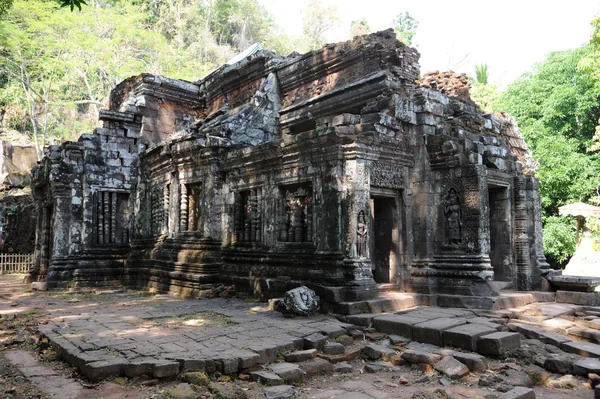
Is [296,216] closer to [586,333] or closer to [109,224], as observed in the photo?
[586,333]

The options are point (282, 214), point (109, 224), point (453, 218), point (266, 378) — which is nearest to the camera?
point (266, 378)

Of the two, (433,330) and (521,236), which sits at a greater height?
(521,236)

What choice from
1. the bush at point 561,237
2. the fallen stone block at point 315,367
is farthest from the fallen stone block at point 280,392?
the bush at point 561,237

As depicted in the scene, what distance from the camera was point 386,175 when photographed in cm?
779

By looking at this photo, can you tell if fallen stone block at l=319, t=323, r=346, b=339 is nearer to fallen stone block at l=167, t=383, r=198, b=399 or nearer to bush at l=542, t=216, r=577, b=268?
fallen stone block at l=167, t=383, r=198, b=399

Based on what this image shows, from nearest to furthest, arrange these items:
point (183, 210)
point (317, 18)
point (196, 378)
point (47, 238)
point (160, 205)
→ point (196, 378)
point (183, 210)
point (160, 205)
point (47, 238)
point (317, 18)

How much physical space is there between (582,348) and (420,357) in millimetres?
Answer: 1977

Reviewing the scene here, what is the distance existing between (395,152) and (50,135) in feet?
84.2

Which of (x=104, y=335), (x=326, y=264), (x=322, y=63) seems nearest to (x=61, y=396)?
(x=104, y=335)

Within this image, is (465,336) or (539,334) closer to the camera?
(465,336)

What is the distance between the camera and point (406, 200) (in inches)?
321

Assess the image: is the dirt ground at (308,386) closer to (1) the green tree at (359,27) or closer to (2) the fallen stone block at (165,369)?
(2) the fallen stone block at (165,369)

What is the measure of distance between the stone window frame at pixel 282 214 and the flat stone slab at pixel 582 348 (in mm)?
3824

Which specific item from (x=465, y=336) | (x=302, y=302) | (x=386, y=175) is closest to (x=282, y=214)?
(x=386, y=175)
